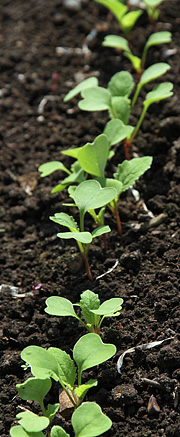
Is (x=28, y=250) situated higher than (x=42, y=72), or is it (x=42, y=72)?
(x=42, y=72)

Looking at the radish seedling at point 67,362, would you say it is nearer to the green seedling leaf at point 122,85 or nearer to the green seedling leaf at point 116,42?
the green seedling leaf at point 122,85

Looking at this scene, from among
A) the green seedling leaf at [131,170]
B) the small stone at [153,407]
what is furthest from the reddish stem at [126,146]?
the small stone at [153,407]

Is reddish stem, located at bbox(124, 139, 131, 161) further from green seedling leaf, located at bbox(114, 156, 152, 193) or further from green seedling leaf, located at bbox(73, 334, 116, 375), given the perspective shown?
green seedling leaf, located at bbox(73, 334, 116, 375)

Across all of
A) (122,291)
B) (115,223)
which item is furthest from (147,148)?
(122,291)

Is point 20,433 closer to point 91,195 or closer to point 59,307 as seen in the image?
point 59,307

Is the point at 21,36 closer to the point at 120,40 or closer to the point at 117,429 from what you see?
the point at 120,40

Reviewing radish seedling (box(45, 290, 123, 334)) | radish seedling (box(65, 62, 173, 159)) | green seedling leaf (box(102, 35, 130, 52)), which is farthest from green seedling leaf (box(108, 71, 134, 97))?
radish seedling (box(45, 290, 123, 334))
